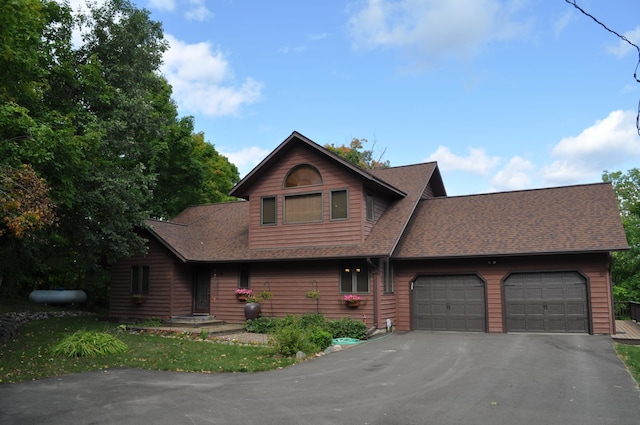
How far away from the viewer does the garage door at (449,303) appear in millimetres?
17109

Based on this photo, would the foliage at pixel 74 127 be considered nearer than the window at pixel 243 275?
Yes

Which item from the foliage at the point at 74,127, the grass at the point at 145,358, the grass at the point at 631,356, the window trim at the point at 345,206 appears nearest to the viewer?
the grass at the point at 631,356

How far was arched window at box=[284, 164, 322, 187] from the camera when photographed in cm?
1877

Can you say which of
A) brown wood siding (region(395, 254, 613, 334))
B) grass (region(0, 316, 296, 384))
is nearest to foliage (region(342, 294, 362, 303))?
brown wood siding (region(395, 254, 613, 334))

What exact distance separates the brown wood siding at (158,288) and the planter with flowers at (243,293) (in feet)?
8.43

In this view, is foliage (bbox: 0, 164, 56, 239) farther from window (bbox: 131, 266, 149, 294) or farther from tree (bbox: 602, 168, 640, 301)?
tree (bbox: 602, 168, 640, 301)

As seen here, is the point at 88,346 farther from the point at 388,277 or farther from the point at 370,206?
the point at 370,206

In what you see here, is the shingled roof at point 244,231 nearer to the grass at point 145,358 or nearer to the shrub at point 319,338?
the shrub at point 319,338

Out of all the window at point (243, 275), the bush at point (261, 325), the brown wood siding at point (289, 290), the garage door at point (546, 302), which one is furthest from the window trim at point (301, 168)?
the garage door at point (546, 302)

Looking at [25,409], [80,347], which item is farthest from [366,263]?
[25,409]

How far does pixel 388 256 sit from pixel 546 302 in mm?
5372

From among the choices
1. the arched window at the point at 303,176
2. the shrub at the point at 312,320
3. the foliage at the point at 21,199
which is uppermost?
the arched window at the point at 303,176

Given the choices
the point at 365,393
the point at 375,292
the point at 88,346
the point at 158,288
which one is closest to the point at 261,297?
the point at 375,292

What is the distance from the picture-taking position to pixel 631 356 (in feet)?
38.6
